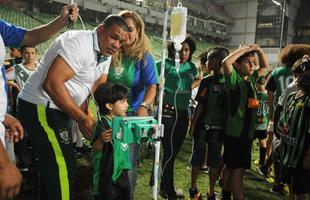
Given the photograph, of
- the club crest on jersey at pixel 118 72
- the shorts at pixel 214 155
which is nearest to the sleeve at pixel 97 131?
the club crest on jersey at pixel 118 72

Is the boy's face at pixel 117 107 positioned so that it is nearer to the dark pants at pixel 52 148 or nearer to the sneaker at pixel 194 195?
the dark pants at pixel 52 148

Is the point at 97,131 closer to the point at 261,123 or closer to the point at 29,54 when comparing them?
the point at 29,54

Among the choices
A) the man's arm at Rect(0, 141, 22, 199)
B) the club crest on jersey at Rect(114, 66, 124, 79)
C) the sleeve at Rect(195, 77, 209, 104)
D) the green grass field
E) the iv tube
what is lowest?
the green grass field

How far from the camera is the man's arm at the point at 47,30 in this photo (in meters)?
2.34

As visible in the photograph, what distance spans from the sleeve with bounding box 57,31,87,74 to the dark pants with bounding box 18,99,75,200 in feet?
1.25

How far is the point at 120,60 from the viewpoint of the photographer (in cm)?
299

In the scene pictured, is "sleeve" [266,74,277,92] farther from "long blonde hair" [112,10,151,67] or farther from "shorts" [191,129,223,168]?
"long blonde hair" [112,10,151,67]

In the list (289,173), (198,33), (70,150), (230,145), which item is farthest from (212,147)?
(198,33)

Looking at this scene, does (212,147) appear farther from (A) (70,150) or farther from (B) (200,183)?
(A) (70,150)

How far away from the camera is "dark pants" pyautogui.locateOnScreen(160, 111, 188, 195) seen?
3914 millimetres

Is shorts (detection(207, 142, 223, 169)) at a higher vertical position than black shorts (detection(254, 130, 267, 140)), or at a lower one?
lower

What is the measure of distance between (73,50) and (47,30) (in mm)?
435

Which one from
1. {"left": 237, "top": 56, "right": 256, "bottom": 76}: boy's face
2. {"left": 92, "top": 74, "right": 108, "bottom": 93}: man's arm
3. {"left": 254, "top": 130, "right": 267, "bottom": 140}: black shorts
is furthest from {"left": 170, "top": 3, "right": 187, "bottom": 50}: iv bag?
{"left": 254, "top": 130, "right": 267, "bottom": 140}: black shorts

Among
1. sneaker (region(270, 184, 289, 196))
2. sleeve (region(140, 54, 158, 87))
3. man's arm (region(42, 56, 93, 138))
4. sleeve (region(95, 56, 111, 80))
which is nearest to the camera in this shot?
man's arm (region(42, 56, 93, 138))
